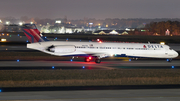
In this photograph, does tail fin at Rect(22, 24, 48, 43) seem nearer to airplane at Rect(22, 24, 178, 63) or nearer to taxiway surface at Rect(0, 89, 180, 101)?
airplane at Rect(22, 24, 178, 63)

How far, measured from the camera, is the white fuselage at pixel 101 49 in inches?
1435

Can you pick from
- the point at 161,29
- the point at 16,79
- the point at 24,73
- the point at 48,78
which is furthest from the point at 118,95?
the point at 161,29

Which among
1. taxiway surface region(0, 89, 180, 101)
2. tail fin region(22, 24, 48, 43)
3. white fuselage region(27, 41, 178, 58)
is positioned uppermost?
tail fin region(22, 24, 48, 43)

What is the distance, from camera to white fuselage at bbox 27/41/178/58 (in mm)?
36438

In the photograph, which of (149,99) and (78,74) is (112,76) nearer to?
(78,74)

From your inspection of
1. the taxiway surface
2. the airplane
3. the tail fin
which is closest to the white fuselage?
the airplane

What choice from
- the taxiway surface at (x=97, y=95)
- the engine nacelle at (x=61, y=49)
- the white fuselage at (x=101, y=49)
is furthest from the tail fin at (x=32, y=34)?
the taxiway surface at (x=97, y=95)

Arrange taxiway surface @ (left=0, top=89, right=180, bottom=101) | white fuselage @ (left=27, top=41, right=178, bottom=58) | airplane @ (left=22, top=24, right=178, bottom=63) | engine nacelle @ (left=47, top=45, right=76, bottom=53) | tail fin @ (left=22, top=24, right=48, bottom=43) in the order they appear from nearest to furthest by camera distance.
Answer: taxiway surface @ (left=0, top=89, right=180, bottom=101), engine nacelle @ (left=47, top=45, right=76, bottom=53), white fuselage @ (left=27, top=41, right=178, bottom=58), airplane @ (left=22, top=24, right=178, bottom=63), tail fin @ (left=22, top=24, right=48, bottom=43)

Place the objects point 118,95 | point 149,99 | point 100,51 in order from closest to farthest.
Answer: point 149,99
point 118,95
point 100,51

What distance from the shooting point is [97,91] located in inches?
776

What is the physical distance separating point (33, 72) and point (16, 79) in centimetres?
357

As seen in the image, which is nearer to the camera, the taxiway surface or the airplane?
the taxiway surface

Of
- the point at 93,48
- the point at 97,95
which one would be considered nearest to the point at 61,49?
the point at 93,48

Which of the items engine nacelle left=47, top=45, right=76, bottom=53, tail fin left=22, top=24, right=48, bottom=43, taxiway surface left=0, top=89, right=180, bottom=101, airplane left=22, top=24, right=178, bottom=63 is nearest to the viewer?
taxiway surface left=0, top=89, right=180, bottom=101
